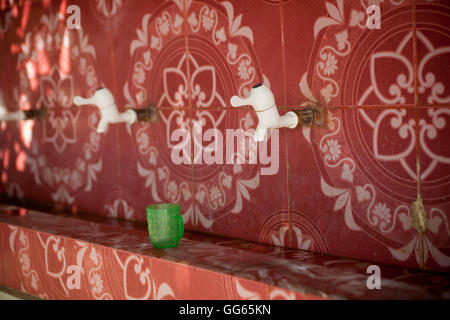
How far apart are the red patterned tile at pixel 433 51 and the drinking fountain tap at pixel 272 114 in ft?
0.82

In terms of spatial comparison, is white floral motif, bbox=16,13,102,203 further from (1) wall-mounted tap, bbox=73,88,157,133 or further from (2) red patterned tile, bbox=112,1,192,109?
(1) wall-mounted tap, bbox=73,88,157,133

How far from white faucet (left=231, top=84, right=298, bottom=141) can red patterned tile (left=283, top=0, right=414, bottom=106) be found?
15 centimetres

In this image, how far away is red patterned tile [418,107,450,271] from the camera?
1.01m

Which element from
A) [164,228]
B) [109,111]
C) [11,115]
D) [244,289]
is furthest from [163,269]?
[11,115]

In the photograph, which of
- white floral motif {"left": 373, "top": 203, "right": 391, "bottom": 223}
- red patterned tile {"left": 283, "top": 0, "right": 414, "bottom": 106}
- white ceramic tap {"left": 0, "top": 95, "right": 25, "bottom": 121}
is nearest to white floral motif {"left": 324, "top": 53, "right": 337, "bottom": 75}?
→ red patterned tile {"left": 283, "top": 0, "right": 414, "bottom": 106}

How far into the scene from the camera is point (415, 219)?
107cm

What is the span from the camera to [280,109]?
1.29 metres

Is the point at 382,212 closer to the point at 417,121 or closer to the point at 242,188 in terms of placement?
the point at 417,121

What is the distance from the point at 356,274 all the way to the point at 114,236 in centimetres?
74

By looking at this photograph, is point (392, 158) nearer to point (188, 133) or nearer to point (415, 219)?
point (415, 219)

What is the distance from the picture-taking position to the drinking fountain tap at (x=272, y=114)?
110cm

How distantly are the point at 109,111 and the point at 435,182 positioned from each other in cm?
97
